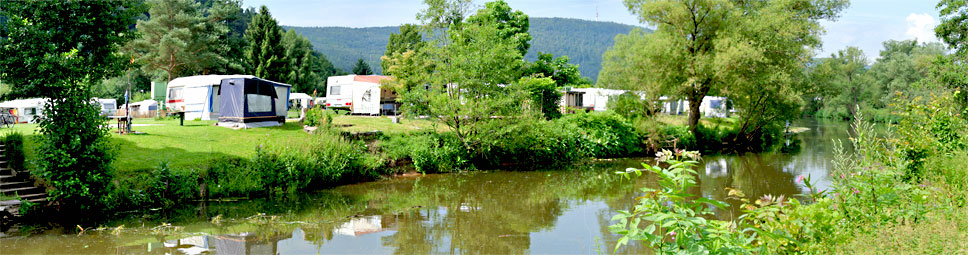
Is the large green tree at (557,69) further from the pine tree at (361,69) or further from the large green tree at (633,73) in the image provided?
the pine tree at (361,69)

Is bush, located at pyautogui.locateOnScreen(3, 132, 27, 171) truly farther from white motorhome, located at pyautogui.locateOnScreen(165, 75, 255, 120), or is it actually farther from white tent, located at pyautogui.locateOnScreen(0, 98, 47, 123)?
white tent, located at pyautogui.locateOnScreen(0, 98, 47, 123)

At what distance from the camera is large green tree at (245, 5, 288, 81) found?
40.1m

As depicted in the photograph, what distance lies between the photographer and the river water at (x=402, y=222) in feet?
28.3

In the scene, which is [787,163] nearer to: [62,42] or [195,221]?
[195,221]

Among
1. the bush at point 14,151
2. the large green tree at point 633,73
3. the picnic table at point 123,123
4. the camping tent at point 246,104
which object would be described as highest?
the large green tree at point 633,73

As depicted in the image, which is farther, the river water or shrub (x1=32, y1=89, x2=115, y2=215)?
shrub (x1=32, y1=89, x2=115, y2=215)

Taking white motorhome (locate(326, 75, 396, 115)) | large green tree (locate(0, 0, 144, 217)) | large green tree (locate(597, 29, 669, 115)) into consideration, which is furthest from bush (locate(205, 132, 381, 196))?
large green tree (locate(597, 29, 669, 115))

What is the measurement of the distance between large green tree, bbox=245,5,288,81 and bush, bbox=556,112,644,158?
83.0 feet

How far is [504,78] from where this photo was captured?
1781 cm

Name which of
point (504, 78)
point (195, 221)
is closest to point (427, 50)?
point (504, 78)

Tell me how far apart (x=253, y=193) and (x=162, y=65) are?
29.2m

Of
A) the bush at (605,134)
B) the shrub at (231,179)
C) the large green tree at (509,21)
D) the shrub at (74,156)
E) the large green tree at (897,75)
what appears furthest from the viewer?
the large green tree at (897,75)

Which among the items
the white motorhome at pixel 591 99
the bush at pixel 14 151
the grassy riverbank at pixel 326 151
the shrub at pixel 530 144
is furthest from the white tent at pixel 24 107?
the white motorhome at pixel 591 99

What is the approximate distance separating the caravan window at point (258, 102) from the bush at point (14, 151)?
7010mm
